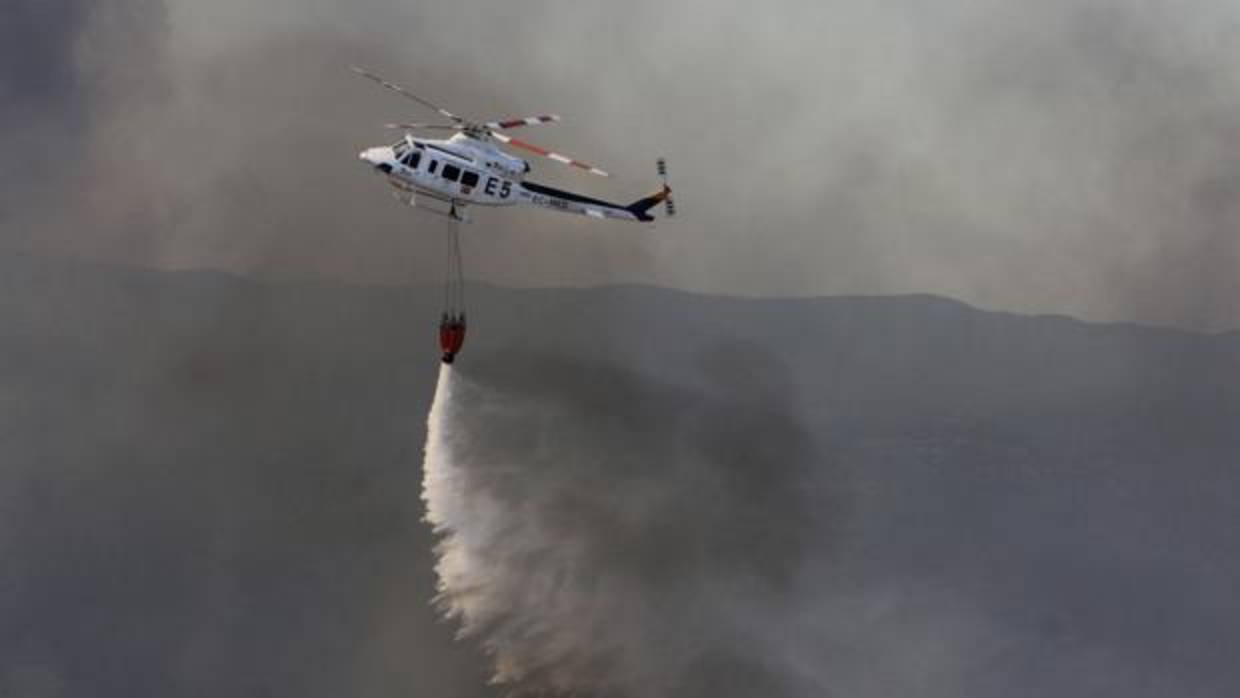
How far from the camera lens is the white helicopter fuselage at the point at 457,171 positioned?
65.8 m

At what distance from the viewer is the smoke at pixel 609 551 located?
81.3m

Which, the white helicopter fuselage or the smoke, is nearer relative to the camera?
the white helicopter fuselage

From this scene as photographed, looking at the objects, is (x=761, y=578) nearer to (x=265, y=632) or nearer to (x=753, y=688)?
(x=753, y=688)

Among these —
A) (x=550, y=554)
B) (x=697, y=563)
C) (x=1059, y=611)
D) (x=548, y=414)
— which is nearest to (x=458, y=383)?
(x=550, y=554)

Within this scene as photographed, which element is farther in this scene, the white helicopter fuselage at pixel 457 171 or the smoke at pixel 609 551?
the smoke at pixel 609 551

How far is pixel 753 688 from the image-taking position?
105938 mm

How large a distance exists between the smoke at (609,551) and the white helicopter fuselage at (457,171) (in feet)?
37.8

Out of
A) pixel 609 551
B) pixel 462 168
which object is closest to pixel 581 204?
pixel 462 168

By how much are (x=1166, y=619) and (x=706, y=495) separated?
72.3 metres

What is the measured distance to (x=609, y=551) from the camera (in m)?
114

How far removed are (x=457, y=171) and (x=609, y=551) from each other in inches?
2171

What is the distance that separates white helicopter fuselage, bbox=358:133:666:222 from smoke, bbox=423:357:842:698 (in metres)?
11.5

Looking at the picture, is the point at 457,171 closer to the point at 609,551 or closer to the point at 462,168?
the point at 462,168

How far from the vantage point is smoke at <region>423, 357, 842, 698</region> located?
81312 mm
